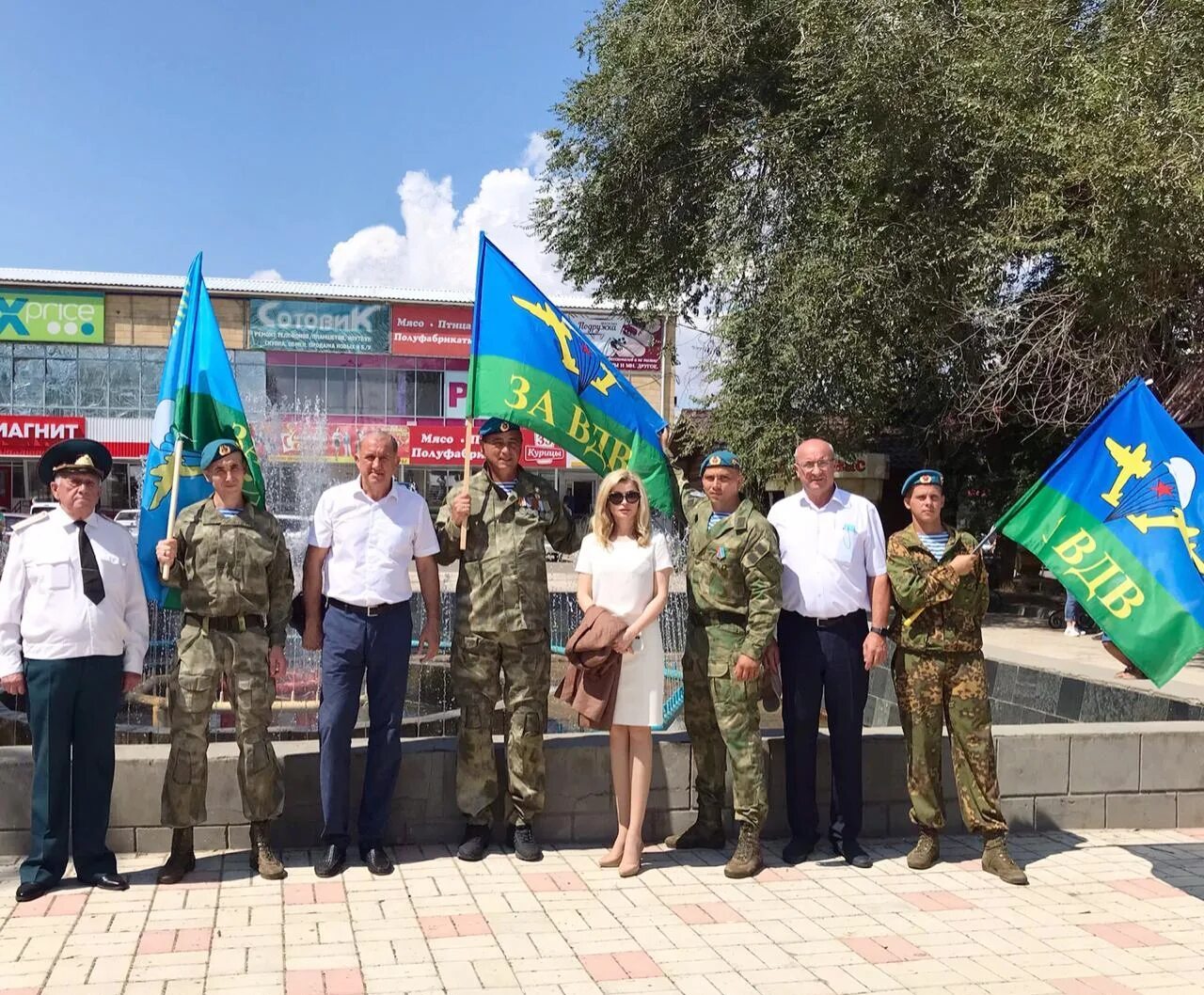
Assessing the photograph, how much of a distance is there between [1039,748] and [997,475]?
15600 millimetres

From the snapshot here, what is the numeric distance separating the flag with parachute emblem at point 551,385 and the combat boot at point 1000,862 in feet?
7.22

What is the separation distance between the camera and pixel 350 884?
4.68 meters

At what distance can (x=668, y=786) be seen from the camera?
5465mm

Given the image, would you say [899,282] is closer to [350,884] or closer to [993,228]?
[993,228]

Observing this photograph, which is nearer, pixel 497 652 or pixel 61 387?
pixel 497 652

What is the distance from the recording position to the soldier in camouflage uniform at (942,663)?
16.3 ft

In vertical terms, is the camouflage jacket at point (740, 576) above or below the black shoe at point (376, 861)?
above

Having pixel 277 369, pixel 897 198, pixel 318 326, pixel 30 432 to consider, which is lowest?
pixel 30 432

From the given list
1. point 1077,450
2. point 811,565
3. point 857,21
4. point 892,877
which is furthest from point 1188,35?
point 892,877

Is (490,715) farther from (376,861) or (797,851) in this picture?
(797,851)

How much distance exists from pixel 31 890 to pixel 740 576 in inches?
128

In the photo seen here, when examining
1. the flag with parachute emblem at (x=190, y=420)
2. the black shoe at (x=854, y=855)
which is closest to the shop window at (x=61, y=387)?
the flag with parachute emblem at (x=190, y=420)

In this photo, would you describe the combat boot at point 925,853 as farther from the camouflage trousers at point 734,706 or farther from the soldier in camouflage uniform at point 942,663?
the camouflage trousers at point 734,706

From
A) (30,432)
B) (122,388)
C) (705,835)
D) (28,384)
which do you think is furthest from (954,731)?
(28,384)
